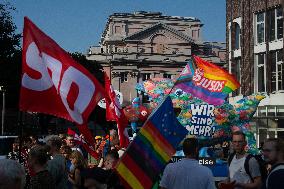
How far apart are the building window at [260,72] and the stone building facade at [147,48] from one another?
158ft

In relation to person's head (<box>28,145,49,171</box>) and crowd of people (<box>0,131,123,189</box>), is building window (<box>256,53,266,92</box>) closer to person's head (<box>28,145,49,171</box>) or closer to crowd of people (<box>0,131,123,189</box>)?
crowd of people (<box>0,131,123,189</box>)

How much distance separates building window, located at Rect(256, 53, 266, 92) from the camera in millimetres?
30422

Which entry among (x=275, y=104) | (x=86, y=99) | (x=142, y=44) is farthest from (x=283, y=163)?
(x=142, y=44)

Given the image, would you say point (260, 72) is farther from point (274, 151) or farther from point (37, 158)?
point (37, 158)

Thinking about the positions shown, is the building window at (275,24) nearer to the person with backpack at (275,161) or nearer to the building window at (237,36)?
the building window at (237,36)

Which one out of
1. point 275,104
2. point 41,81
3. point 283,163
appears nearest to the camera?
point 283,163

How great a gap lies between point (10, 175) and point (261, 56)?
2764cm

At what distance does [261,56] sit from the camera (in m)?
30.7

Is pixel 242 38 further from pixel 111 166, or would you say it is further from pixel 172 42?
pixel 172 42

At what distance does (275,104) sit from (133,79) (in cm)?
5205

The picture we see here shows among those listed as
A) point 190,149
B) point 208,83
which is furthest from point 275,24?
point 190,149

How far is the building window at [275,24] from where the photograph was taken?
2909 centimetres

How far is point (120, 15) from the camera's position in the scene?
91.3m

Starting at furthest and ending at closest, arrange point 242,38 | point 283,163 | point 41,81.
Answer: point 242,38 < point 41,81 < point 283,163
